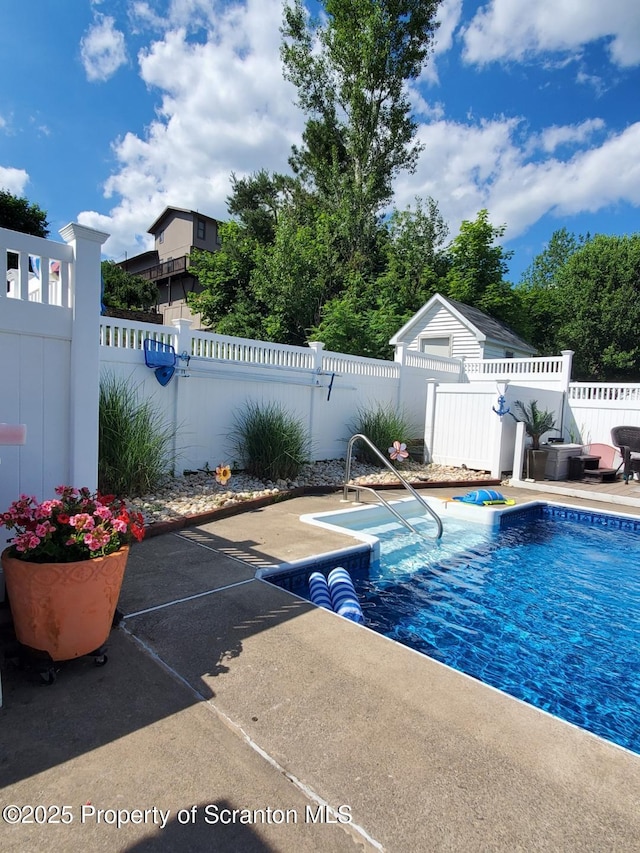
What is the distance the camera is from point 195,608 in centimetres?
295

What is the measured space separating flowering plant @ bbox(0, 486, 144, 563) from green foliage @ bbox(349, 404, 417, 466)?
6.93 m

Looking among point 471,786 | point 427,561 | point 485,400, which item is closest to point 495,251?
point 485,400

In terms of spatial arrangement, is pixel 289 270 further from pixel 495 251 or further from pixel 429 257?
pixel 495 251

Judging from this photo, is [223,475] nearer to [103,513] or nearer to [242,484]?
[242,484]

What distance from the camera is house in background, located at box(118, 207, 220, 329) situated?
2569 centimetres

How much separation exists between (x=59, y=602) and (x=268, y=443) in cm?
499

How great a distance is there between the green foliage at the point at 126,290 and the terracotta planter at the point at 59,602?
20.7 meters

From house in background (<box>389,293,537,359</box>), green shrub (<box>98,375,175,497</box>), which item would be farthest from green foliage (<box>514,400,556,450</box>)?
green shrub (<box>98,375,175,497</box>)

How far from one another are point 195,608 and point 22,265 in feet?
7.48

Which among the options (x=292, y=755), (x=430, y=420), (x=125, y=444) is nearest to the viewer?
(x=292, y=755)

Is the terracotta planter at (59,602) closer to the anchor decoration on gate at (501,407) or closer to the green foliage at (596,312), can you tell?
the anchor decoration on gate at (501,407)

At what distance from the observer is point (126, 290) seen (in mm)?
22031

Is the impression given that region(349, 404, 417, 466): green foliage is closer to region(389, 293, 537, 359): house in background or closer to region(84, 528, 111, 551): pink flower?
region(389, 293, 537, 359): house in background

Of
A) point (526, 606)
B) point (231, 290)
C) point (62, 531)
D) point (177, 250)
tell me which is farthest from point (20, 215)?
point (526, 606)
